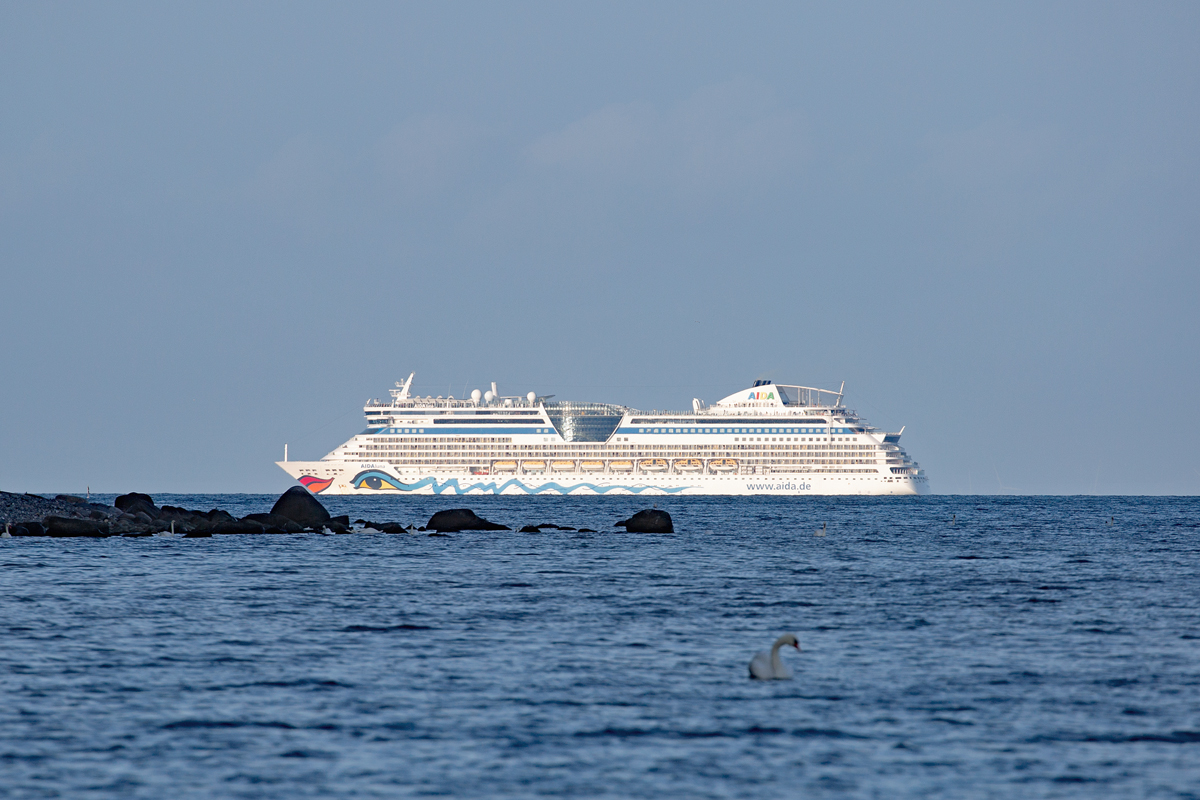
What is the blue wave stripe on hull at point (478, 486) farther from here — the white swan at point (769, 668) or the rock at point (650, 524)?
the white swan at point (769, 668)

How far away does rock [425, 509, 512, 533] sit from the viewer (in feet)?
181

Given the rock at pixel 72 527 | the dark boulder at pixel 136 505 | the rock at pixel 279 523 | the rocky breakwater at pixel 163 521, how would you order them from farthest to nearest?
the dark boulder at pixel 136 505, the rock at pixel 279 523, the rocky breakwater at pixel 163 521, the rock at pixel 72 527

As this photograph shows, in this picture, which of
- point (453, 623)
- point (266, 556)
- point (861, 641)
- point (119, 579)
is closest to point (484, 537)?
point (266, 556)

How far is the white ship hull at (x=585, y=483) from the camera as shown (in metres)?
118

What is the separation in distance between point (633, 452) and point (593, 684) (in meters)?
103

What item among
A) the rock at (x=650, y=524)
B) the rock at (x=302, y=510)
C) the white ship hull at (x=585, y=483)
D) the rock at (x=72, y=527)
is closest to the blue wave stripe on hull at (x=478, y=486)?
the white ship hull at (x=585, y=483)

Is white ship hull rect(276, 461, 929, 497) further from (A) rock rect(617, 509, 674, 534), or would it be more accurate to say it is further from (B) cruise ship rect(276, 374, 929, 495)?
(A) rock rect(617, 509, 674, 534)

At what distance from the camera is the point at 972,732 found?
12797mm

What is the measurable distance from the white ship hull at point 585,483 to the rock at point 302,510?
62.4m

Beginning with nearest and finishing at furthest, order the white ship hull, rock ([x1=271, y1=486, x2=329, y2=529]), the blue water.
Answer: the blue water
rock ([x1=271, y1=486, x2=329, y2=529])
the white ship hull

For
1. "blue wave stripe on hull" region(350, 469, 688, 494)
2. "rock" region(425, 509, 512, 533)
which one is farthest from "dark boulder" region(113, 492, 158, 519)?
"blue wave stripe on hull" region(350, 469, 688, 494)

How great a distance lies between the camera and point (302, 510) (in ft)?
183

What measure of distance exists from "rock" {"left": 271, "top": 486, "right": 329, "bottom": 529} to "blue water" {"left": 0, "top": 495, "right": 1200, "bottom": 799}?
71.5 feet

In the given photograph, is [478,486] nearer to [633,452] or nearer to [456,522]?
[633,452]
